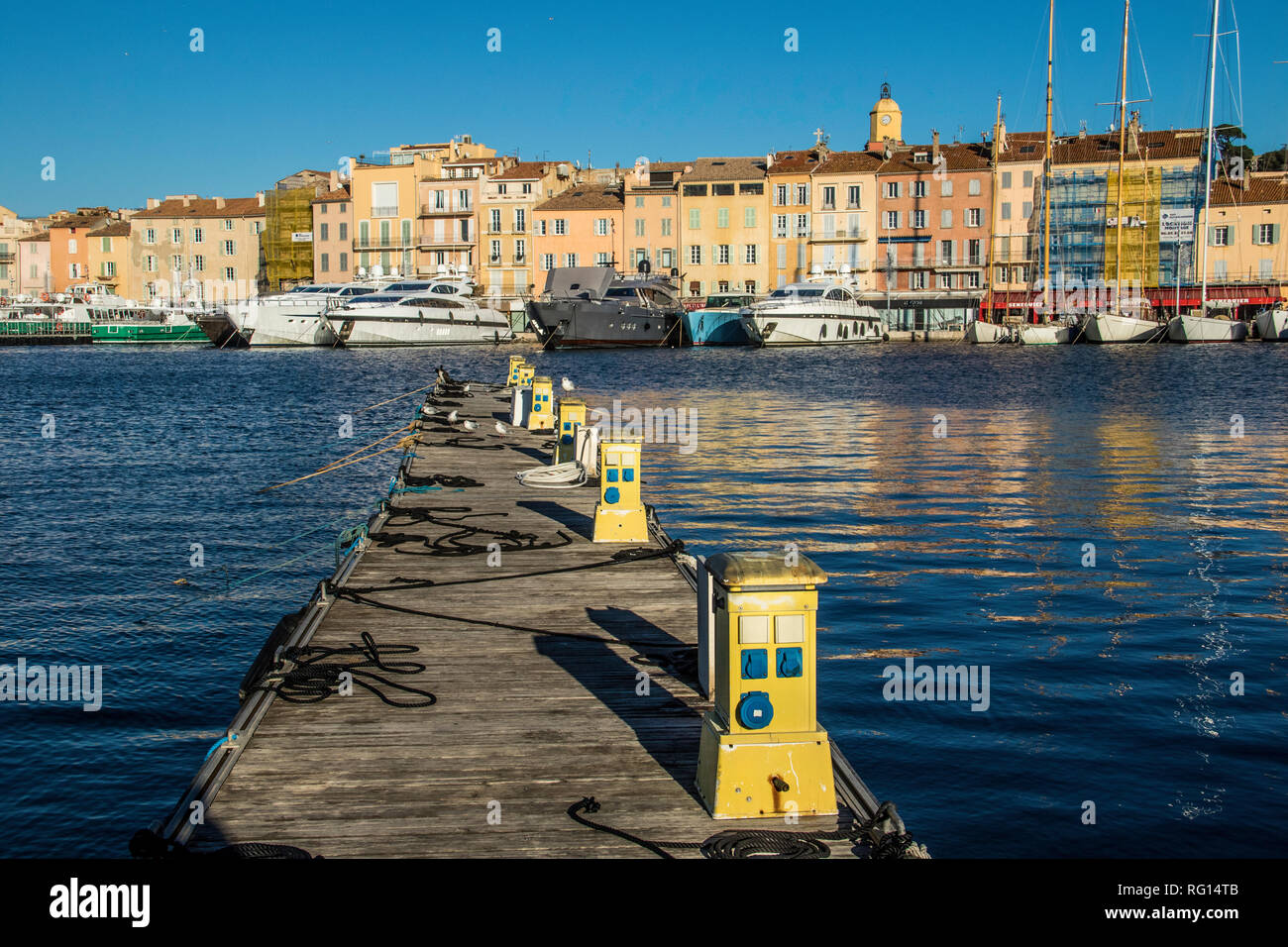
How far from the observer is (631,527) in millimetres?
12945

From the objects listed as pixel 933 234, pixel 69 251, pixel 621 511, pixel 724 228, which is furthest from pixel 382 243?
pixel 621 511

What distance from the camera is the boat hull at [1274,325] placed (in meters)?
82.5

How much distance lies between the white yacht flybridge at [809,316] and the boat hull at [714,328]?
3516 mm

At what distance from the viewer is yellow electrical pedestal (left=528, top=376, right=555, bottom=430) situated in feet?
79.7

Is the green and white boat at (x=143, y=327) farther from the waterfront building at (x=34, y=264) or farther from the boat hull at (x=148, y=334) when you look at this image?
the waterfront building at (x=34, y=264)

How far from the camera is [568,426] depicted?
1800cm

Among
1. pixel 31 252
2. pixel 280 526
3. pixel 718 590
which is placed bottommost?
pixel 280 526

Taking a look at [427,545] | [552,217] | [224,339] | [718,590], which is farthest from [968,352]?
[718,590]

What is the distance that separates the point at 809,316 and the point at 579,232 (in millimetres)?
26452

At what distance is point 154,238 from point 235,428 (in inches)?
3288

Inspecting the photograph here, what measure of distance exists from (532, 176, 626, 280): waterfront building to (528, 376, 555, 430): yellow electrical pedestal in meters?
72.8

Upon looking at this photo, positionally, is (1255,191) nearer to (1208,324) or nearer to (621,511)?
(1208,324)

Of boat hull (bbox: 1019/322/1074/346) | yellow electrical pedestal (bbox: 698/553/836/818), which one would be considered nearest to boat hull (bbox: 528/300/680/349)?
boat hull (bbox: 1019/322/1074/346)
